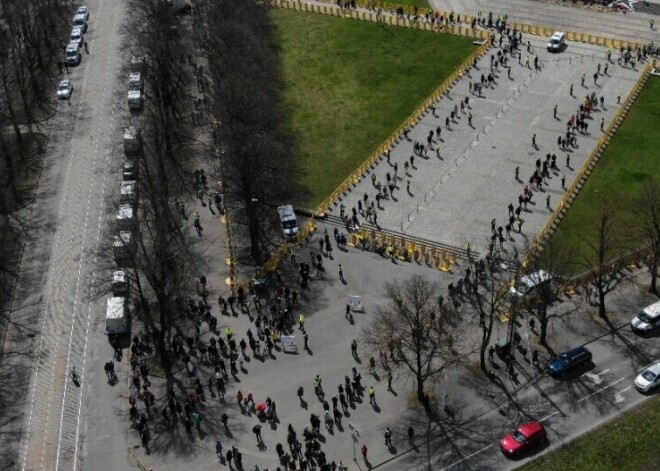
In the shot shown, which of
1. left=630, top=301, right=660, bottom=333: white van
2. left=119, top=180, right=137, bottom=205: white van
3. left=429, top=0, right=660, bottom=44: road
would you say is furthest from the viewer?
left=429, top=0, right=660, bottom=44: road

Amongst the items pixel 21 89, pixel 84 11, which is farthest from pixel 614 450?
pixel 84 11

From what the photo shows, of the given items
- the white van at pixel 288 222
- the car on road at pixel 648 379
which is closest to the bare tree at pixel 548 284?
the car on road at pixel 648 379

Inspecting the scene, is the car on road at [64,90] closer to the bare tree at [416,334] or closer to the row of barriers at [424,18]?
the row of barriers at [424,18]

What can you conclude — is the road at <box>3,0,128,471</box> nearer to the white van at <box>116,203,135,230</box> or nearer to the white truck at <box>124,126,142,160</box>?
the white truck at <box>124,126,142,160</box>

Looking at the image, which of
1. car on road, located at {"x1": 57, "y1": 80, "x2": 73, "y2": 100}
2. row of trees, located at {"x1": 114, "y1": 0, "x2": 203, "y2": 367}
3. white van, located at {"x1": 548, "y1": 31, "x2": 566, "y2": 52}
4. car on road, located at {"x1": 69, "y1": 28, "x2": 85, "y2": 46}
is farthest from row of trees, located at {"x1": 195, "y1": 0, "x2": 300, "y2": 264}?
white van, located at {"x1": 548, "y1": 31, "x2": 566, "y2": 52}

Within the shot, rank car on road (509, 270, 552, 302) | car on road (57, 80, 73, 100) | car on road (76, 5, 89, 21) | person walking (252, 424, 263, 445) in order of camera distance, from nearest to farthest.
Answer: person walking (252, 424, 263, 445), car on road (509, 270, 552, 302), car on road (57, 80, 73, 100), car on road (76, 5, 89, 21)

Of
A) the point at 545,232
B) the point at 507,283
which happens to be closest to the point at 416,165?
the point at 545,232

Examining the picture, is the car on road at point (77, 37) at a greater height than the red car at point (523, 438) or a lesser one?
greater
